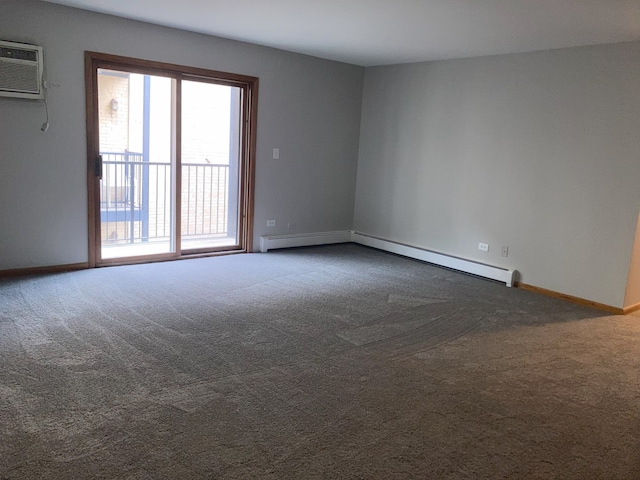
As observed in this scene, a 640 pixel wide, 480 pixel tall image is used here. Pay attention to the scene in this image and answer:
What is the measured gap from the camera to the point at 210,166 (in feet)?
21.5

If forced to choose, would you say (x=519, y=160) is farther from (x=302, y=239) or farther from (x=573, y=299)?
(x=302, y=239)

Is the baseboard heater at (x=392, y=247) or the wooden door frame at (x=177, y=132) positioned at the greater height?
the wooden door frame at (x=177, y=132)

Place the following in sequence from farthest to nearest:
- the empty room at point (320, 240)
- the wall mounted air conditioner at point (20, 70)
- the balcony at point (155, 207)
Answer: the balcony at point (155, 207)
the wall mounted air conditioner at point (20, 70)
the empty room at point (320, 240)

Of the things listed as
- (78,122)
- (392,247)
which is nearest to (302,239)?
(392,247)

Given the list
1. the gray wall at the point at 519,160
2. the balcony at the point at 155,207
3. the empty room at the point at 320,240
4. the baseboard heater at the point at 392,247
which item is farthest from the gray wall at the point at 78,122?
the gray wall at the point at 519,160

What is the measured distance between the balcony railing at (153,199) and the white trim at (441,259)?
74.8 inches

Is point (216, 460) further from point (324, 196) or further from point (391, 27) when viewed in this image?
point (324, 196)

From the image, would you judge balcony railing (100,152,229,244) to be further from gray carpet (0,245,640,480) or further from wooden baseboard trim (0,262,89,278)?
gray carpet (0,245,640,480)

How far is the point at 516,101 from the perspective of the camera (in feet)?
17.1

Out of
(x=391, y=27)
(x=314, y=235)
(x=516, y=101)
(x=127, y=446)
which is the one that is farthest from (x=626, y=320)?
(x=127, y=446)

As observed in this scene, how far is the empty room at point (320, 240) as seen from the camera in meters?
2.45

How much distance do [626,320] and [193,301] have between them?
144 inches

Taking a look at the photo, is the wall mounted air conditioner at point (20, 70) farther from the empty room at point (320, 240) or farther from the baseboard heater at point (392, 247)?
the baseboard heater at point (392, 247)

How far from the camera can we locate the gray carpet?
7.32 feet
